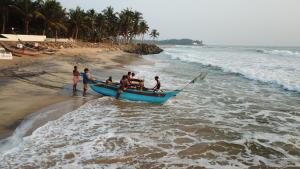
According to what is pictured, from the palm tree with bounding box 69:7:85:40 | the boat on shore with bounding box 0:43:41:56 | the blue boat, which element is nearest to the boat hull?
the blue boat

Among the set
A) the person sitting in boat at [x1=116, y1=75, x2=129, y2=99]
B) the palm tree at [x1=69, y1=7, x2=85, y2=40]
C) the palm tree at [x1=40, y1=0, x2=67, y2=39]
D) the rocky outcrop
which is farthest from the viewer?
the rocky outcrop

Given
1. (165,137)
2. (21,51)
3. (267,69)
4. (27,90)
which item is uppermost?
(21,51)

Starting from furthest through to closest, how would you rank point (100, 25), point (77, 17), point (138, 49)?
point (138, 49) → point (100, 25) → point (77, 17)

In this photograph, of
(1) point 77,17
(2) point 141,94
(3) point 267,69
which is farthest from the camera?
(1) point 77,17

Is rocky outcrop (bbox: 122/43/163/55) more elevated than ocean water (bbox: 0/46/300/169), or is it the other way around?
rocky outcrop (bbox: 122/43/163/55)

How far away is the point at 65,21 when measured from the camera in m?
61.9

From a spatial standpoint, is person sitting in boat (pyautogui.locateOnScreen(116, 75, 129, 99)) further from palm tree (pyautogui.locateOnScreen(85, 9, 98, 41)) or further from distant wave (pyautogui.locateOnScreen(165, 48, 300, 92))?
palm tree (pyautogui.locateOnScreen(85, 9, 98, 41))

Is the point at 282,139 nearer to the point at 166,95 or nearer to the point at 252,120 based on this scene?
the point at 252,120

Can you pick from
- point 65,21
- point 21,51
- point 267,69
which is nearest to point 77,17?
point 65,21

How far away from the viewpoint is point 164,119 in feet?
42.6

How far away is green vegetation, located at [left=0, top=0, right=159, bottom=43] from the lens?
157 ft

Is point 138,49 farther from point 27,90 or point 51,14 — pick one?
point 27,90

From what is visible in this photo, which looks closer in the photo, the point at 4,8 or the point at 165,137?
the point at 165,137

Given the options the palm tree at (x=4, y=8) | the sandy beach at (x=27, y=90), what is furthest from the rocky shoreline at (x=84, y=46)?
the sandy beach at (x=27, y=90)
